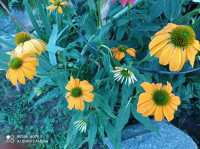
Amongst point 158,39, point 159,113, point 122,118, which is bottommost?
point 122,118

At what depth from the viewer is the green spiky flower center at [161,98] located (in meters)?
0.69

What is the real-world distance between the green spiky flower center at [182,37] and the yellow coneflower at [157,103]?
0.20 m

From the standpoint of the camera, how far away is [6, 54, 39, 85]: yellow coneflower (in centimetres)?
66

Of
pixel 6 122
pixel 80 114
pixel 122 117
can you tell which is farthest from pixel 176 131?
pixel 6 122

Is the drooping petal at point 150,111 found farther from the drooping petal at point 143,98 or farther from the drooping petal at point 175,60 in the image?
the drooping petal at point 175,60

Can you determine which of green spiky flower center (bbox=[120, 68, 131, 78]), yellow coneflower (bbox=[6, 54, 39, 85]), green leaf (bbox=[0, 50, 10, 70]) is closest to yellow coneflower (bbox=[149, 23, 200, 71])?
green spiky flower center (bbox=[120, 68, 131, 78])

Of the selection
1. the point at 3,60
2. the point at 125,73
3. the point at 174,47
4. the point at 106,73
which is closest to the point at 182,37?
the point at 174,47

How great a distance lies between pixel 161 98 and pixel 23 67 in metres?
0.56

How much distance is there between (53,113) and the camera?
4.73 ft

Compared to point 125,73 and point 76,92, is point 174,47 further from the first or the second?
point 76,92

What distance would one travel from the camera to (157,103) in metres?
0.70

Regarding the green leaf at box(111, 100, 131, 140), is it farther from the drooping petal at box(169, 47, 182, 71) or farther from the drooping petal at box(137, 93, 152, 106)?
the drooping petal at box(169, 47, 182, 71)

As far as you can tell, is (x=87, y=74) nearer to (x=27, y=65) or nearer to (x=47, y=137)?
(x=27, y=65)

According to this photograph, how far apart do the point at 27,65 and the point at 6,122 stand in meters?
0.97
